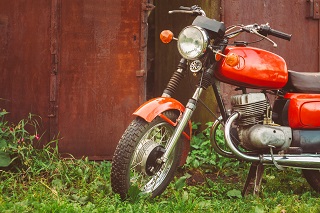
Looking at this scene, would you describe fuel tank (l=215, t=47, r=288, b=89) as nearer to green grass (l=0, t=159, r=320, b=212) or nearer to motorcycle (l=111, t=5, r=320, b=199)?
motorcycle (l=111, t=5, r=320, b=199)

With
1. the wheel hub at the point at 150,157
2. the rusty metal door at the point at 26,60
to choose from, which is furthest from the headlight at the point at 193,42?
the rusty metal door at the point at 26,60

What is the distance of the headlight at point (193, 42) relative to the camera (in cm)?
376

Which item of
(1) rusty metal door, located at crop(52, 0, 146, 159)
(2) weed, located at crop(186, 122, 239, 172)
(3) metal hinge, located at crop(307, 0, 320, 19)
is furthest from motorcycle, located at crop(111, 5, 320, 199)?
(3) metal hinge, located at crop(307, 0, 320, 19)

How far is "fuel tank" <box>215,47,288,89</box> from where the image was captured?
153 inches

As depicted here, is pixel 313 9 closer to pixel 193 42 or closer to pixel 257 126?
pixel 257 126

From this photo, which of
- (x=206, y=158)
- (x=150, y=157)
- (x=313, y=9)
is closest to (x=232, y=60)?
(x=150, y=157)

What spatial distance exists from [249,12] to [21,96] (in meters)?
2.71

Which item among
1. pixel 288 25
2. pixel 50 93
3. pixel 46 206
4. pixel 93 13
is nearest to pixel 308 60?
pixel 288 25

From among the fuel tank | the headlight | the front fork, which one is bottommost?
the front fork

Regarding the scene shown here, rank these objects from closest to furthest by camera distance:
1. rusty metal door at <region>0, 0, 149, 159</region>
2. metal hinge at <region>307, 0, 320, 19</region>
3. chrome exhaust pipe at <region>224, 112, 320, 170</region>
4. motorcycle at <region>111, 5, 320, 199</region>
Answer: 1. motorcycle at <region>111, 5, 320, 199</region>
2. chrome exhaust pipe at <region>224, 112, 320, 170</region>
3. rusty metal door at <region>0, 0, 149, 159</region>
4. metal hinge at <region>307, 0, 320, 19</region>

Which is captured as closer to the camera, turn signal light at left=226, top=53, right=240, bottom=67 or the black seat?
turn signal light at left=226, top=53, right=240, bottom=67

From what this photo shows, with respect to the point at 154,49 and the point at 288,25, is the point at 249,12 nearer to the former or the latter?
the point at 288,25

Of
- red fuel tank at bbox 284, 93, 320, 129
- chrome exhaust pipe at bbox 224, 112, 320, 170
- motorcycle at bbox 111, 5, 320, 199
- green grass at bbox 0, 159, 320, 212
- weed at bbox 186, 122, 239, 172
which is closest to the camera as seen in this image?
green grass at bbox 0, 159, 320, 212

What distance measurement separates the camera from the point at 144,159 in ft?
12.3
